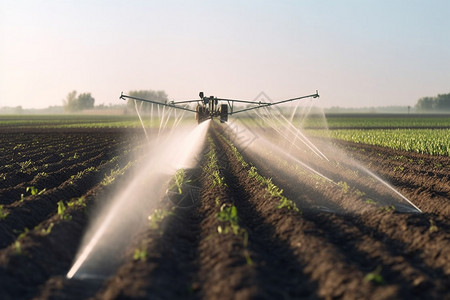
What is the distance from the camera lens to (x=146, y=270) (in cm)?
616

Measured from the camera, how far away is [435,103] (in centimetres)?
17075

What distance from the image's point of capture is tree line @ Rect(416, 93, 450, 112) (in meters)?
169

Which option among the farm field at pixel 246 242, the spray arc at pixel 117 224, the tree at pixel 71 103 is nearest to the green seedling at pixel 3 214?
the farm field at pixel 246 242

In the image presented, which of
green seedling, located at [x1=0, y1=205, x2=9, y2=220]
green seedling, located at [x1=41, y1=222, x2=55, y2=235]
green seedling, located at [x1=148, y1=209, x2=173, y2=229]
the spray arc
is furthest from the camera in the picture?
green seedling, located at [x1=0, y1=205, x2=9, y2=220]

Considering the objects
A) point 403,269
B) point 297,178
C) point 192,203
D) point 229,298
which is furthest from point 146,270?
point 297,178

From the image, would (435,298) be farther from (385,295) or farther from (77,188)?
(77,188)

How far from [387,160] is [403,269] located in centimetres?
1448

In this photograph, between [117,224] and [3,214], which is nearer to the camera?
[3,214]

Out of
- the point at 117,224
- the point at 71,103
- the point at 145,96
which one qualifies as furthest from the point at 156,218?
the point at 71,103


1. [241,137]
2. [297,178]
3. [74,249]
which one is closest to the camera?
[74,249]

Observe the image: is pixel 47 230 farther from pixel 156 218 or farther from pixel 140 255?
pixel 140 255

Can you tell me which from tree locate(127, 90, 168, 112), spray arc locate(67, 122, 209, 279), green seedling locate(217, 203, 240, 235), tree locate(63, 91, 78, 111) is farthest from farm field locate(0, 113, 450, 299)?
tree locate(63, 91, 78, 111)

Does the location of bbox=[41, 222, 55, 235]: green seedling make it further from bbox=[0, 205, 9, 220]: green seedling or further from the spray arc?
bbox=[0, 205, 9, 220]: green seedling

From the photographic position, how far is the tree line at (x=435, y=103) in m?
169
